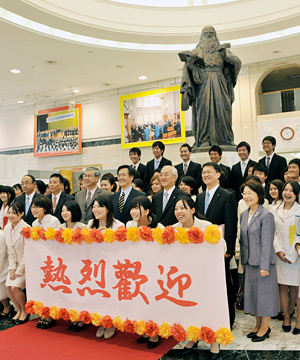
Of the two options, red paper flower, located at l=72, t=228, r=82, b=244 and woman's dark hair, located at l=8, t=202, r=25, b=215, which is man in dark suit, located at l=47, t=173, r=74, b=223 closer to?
woman's dark hair, located at l=8, t=202, r=25, b=215

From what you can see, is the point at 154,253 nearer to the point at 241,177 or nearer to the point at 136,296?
the point at 136,296

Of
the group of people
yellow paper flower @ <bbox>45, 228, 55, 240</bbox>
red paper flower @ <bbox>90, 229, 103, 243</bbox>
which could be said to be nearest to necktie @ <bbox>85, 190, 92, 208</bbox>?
the group of people

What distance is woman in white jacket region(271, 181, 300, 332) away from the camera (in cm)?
343

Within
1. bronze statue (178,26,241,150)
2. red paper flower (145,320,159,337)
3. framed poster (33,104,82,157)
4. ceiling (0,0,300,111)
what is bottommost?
red paper flower (145,320,159,337)

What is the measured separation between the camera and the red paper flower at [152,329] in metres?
2.89

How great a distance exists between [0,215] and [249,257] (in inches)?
148

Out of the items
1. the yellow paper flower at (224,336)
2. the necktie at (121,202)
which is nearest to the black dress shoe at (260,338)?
the yellow paper flower at (224,336)

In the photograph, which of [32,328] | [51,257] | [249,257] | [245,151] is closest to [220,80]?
[245,151]

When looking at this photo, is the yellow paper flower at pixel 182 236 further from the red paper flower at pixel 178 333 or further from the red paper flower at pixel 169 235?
the red paper flower at pixel 178 333

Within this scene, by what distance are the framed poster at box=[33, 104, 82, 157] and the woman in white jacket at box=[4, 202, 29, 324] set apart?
31.9 feet

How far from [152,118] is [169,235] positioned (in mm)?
9645

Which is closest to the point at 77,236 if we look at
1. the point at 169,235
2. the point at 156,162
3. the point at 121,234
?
the point at 121,234

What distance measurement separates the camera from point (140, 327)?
2943mm

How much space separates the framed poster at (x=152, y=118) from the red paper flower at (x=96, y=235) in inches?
341
